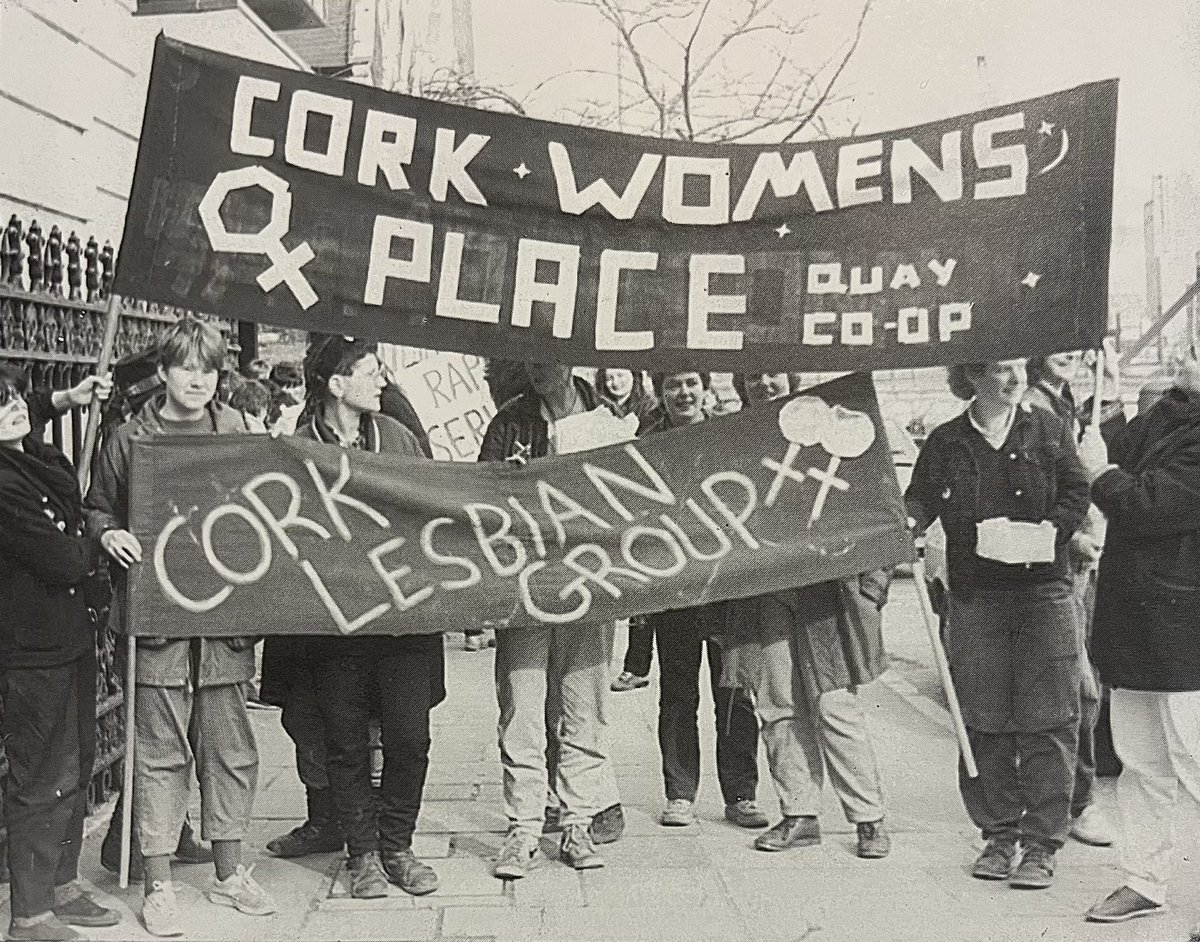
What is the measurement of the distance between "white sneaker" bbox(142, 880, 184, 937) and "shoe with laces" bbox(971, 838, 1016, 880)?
2.53 m

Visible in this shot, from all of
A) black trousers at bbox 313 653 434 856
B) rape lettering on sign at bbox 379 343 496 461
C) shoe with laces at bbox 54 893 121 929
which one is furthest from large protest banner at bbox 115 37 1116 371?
rape lettering on sign at bbox 379 343 496 461

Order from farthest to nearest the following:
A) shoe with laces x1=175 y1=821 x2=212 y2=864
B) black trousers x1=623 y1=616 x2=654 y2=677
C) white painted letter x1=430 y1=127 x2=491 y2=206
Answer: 1. black trousers x1=623 y1=616 x2=654 y2=677
2. shoe with laces x1=175 y1=821 x2=212 y2=864
3. white painted letter x1=430 y1=127 x2=491 y2=206

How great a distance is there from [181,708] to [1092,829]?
123 inches

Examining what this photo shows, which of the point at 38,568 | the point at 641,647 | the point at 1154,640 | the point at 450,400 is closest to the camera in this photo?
the point at 38,568

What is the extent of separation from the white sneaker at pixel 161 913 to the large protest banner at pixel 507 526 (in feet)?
2.57

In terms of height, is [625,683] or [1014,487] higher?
[1014,487]

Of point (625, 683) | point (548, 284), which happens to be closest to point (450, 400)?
point (625, 683)

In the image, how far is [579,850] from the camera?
3965 millimetres

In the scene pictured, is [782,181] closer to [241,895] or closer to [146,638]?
[146,638]

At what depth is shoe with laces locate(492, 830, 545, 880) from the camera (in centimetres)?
389

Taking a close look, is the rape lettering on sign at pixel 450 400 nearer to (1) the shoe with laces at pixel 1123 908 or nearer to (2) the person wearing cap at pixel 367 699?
(2) the person wearing cap at pixel 367 699

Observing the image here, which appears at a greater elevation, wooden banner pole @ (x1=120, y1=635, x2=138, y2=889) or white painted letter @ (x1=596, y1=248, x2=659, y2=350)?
white painted letter @ (x1=596, y1=248, x2=659, y2=350)

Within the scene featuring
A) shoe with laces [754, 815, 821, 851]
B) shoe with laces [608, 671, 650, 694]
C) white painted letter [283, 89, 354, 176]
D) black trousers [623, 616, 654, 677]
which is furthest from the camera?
shoe with laces [608, 671, 650, 694]

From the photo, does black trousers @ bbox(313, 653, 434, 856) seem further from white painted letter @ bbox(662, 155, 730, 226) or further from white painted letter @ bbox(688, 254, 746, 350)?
white painted letter @ bbox(662, 155, 730, 226)
